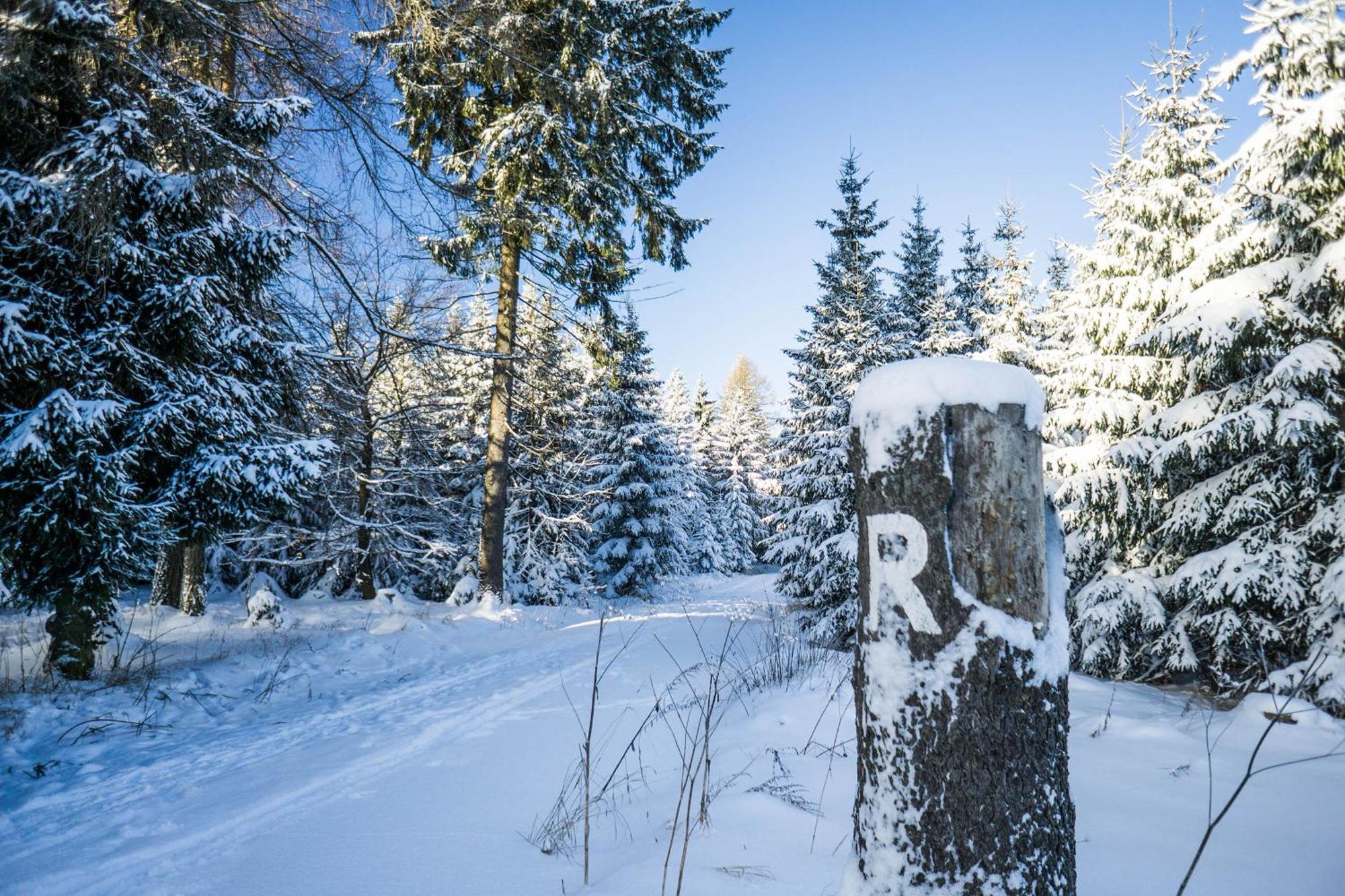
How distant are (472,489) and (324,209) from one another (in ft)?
45.0

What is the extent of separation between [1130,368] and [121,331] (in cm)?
1129

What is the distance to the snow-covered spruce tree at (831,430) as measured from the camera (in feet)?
37.4

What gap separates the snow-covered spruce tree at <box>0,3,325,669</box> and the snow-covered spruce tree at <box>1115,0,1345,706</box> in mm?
8871

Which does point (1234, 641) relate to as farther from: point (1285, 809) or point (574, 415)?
point (574, 415)

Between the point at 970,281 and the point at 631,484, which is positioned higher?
the point at 970,281

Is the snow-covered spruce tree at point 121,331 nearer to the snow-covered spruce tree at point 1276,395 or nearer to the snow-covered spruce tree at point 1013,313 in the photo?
the snow-covered spruce tree at point 1276,395

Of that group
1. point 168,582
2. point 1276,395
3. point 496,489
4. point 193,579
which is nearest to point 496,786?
point 1276,395

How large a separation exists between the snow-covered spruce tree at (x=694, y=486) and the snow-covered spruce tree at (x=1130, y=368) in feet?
53.9

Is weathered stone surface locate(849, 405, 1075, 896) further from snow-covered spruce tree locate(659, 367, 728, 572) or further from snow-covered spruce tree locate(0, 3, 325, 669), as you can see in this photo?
snow-covered spruce tree locate(659, 367, 728, 572)

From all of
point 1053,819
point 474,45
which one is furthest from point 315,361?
point 1053,819

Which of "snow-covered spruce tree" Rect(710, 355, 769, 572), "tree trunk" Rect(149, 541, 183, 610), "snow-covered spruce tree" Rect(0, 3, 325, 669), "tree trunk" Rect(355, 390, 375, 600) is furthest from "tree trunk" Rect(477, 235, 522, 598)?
"snow-covered spruce tree" Rect(710, 355, 769, 572)

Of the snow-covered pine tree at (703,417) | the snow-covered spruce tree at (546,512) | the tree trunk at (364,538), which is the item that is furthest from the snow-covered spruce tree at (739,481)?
the tree trunk at (364,538)

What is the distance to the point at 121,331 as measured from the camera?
5043 mm

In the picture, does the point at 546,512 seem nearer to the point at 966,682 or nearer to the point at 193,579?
the point at 193,579
